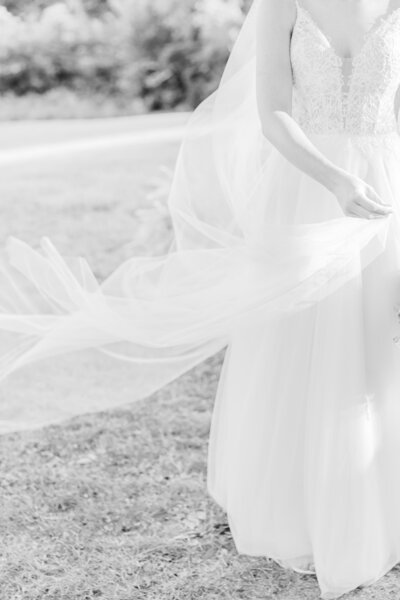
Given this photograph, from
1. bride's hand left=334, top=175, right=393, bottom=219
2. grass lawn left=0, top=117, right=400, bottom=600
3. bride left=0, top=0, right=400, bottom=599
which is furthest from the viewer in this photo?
grass lawn left=0, top=117, right=400, bottom=600

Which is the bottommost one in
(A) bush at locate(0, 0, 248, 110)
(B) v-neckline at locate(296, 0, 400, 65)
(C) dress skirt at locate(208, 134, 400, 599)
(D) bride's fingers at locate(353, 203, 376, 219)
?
(A) bush at locate(0, 0, 248, 110)

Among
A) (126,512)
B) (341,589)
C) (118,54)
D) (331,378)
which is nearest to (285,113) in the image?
(331,378)

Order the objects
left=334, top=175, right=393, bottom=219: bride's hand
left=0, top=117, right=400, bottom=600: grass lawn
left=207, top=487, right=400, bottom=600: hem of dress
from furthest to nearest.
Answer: left=0, top=117, right=400, bottom=600: grass lawn
left=207, top=487, right=400, bottom=600: hem of dress
left=334, top=175, right=393, bottom=219: bride's hand

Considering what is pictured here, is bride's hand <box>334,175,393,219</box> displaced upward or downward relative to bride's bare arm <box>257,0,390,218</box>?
downward

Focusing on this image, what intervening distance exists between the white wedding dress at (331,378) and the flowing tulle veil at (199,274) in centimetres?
12

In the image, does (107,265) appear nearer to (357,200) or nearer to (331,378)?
(331,378)

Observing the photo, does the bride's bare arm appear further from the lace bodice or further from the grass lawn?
the grass lawn

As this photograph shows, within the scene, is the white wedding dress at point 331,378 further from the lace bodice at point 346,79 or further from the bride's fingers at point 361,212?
the bride's fingers at point 361,212

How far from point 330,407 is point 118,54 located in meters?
10.6

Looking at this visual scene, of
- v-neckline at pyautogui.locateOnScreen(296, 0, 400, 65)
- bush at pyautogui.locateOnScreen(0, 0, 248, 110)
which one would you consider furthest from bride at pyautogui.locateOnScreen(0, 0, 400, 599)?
bush at pyautogui.locateOnScreen(0, 0, 248, 110)

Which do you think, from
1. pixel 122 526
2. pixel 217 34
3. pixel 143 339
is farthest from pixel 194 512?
pixel 217 34

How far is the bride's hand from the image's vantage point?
8.84 ft

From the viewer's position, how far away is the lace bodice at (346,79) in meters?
2.78

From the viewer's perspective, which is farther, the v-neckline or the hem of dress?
the hem of dress
